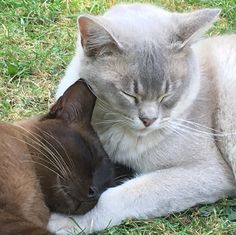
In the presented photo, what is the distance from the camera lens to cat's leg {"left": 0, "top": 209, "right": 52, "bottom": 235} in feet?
8.16

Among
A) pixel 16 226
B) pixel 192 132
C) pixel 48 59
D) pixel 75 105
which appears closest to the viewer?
pixel 16 226

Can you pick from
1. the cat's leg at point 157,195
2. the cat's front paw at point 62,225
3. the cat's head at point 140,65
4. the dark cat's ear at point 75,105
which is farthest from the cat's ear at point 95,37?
the cat's front paw at point 62,225

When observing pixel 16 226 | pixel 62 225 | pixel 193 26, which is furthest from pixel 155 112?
pixel 16 226

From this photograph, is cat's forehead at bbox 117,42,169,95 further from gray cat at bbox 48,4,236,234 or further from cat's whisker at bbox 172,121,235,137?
cat's whisker at bbox 172,121,235,137

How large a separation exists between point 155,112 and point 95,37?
43 cm

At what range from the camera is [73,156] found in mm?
2848

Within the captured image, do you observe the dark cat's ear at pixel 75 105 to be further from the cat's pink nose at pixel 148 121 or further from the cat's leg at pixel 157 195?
the cat's leg at pixel 157 195

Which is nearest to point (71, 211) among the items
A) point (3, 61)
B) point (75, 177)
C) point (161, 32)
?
point (75, 177)

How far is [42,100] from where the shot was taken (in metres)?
3.90

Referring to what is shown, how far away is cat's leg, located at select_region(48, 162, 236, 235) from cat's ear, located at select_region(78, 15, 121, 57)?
640mm

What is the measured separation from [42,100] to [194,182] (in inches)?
44.7

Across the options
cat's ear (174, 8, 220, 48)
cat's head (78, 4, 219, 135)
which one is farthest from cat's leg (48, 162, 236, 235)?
cat's ear (174, 8, 220, 48)

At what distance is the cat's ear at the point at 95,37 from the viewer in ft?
9.65

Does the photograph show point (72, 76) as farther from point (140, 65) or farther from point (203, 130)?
point (203, 130)
